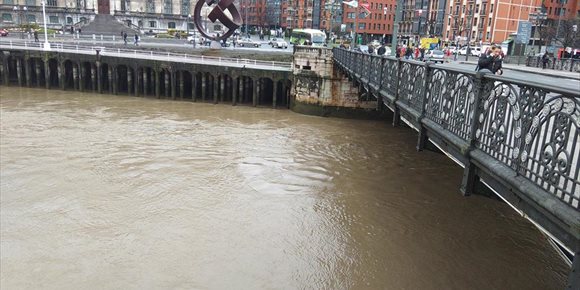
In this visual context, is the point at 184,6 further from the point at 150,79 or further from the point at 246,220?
the point at 246,220

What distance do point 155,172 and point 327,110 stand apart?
1763 centimetres

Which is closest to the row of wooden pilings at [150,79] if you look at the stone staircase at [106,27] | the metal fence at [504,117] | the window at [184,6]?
the metal fence at [504,117]

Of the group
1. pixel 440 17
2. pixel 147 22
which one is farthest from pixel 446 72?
pixel 440 17

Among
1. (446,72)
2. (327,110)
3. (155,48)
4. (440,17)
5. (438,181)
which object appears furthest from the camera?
(440,17)

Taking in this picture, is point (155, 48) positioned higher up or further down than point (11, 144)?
higher up

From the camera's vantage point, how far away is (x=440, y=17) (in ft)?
333

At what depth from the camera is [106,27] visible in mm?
76938

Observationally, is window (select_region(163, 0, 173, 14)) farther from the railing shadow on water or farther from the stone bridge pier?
the railing shadow on water

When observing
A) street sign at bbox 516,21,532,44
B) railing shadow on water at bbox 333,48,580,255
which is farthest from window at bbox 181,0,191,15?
railing shadow on water at bbox 333,48,580,255

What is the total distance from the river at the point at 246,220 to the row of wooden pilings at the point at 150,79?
1372 centimetres

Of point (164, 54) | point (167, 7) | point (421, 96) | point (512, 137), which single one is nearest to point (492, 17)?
point (167, 7)

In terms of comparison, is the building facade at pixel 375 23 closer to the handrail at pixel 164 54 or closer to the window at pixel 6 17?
the window at pixel 6 17

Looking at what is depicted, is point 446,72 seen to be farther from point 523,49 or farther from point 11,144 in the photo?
point 523,49

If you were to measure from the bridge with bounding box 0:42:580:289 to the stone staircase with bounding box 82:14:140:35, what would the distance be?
32702 mm
